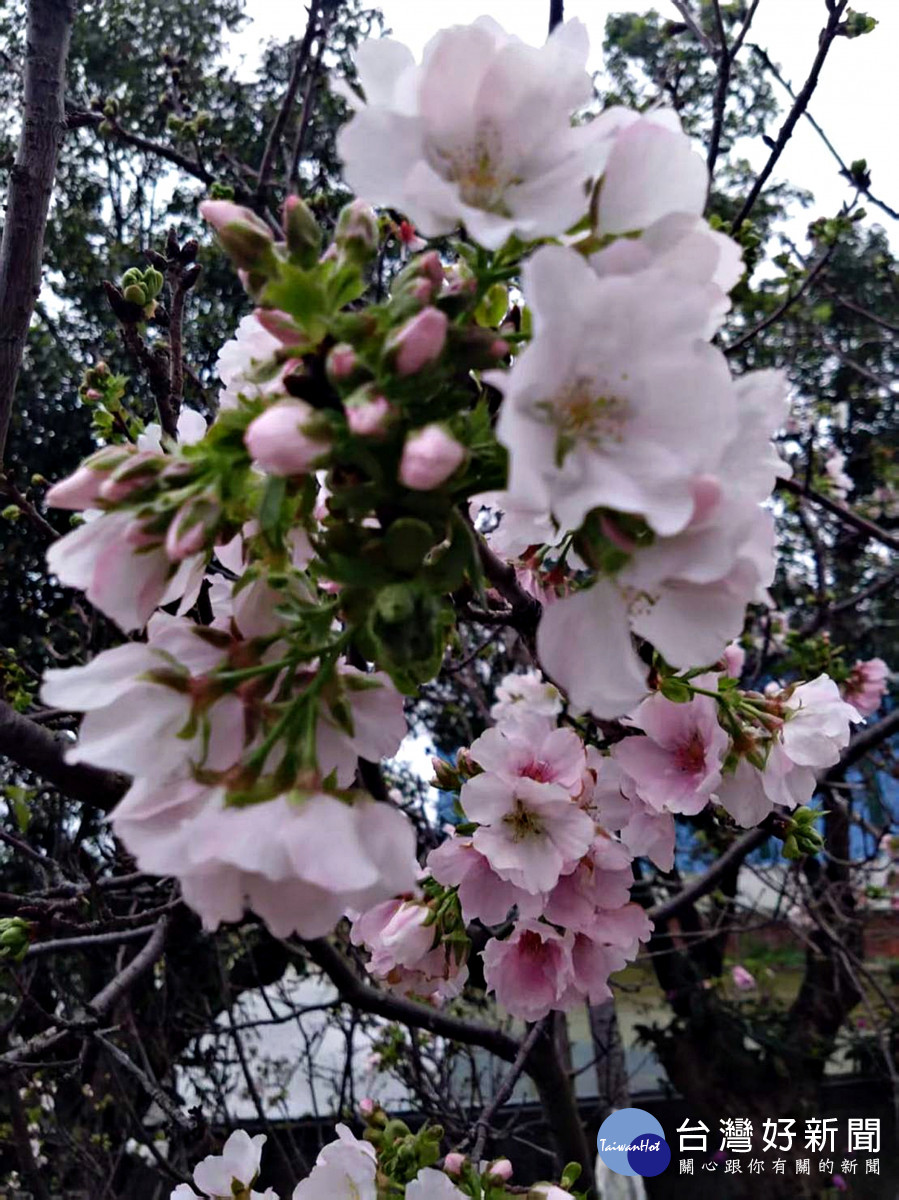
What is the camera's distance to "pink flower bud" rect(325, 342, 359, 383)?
582mm

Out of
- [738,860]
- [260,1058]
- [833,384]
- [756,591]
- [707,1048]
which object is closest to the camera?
[756,591]

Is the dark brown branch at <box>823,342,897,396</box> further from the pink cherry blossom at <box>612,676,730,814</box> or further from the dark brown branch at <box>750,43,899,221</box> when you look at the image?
the pink cherry blossom at <box>612,676,730,814</box>

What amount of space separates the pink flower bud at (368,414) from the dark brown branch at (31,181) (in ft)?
3.17

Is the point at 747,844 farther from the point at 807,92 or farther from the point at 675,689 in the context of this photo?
the point at 807,92

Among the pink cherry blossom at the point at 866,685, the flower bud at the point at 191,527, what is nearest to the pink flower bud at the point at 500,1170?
the flower bud at the point at 191,527

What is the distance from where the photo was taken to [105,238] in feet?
17.5

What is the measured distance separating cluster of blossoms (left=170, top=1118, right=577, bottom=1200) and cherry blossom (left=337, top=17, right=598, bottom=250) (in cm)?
128

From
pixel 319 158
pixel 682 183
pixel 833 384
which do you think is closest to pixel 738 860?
pixel 682 183

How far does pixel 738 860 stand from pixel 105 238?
16.1ft

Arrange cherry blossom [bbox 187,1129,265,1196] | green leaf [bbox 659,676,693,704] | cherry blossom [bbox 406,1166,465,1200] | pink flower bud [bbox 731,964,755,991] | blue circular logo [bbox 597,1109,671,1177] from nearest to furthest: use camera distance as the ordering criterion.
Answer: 1. green leaf [bbox 659,676,693,704]
2. cherry blossom [bbox 406,1166,465,1200]
3. cherry blossom [bbox 187,1129,265,1196]
4. blue circular logo [bbox 597,1109,671,1177]
5. pink flower bud [bbox 731,964,755,991]

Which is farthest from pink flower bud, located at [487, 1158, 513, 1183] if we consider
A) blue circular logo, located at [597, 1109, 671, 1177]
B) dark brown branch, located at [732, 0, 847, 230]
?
dark brown branch, located at [732, 0, 847, 230]

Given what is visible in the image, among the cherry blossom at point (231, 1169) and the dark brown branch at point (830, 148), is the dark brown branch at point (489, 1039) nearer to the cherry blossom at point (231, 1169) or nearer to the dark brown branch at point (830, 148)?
the cherry blossom at point (231, 1169)

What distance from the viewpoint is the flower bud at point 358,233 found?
26.6 inches

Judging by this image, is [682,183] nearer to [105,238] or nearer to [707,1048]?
[707,1048]
